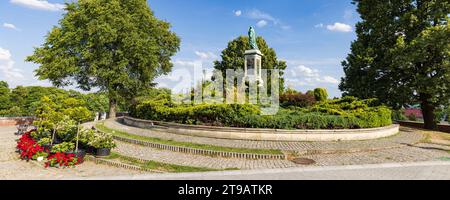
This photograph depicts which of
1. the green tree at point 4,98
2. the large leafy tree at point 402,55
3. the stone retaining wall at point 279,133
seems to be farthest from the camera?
the green tree at point 4,98

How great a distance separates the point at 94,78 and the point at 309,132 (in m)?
23.4

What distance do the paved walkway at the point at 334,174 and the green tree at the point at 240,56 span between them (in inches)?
1249

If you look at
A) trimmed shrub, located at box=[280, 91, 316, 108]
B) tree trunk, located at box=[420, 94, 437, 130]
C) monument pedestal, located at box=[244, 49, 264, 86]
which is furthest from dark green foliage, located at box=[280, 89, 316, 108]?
tree trunk, located at box=[420, 94, 437, 130]

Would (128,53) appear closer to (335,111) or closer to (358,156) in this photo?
(335,111)

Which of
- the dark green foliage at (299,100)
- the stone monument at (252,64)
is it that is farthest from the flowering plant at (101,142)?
the stone monument at (252,64)

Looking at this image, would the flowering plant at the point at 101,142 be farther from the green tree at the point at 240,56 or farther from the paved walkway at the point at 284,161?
the green tree at the point at 240,56

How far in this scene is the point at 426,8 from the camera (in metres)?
19.0

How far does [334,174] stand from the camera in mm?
7746

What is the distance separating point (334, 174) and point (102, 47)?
24416mm

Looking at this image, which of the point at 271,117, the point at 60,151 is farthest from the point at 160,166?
the point at 271,117

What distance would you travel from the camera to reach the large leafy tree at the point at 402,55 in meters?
17.4

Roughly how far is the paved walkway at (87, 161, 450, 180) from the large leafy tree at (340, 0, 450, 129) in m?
12.6

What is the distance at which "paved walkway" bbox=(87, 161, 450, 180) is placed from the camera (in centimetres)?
737
